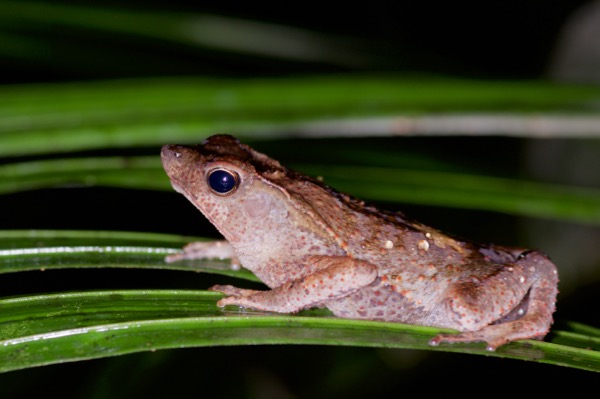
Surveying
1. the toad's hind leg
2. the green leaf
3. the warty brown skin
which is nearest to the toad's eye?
the warty brown skin

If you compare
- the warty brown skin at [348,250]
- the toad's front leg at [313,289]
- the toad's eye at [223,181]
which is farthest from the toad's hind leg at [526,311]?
the toad's eye at [223,181]

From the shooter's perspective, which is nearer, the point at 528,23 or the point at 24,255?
the point at 24,255

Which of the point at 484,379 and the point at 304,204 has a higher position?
the point at 304,204

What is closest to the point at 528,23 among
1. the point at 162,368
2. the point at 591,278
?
the point at 591,278

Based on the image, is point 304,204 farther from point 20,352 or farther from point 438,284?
point 20,352

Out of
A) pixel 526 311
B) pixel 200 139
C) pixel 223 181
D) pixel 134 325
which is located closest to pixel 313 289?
pixel 223 181

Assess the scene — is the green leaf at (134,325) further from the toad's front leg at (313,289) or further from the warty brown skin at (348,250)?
the warty brown skin at (348,250)
